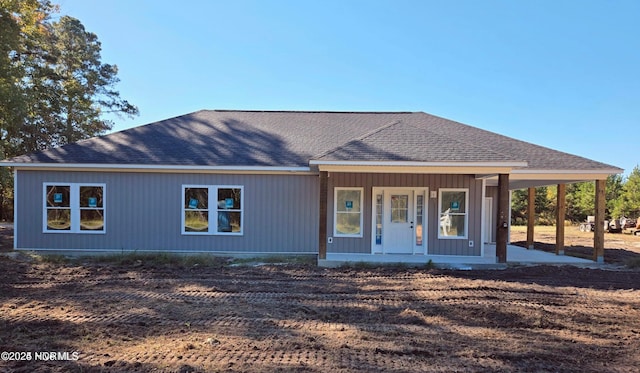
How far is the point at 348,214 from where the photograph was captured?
12.3 meters

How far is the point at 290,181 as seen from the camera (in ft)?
40.8

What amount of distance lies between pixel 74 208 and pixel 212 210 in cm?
429

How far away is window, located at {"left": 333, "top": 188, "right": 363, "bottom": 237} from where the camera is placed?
1223 centimetres

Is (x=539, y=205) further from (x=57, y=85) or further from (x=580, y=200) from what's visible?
(x=57, y=85)

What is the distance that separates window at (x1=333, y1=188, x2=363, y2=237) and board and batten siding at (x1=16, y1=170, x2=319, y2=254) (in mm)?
712

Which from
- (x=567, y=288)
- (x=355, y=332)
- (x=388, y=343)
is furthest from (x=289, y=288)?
(x=567, y=288)

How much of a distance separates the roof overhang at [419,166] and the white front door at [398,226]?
179cm

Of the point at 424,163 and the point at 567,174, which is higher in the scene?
the point at 424,163

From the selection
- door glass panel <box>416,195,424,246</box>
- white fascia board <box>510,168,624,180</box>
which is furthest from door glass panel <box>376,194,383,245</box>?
white fascia board <box>510,168,624,180</box>

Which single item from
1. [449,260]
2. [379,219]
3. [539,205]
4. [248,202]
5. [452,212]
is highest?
[248,202]

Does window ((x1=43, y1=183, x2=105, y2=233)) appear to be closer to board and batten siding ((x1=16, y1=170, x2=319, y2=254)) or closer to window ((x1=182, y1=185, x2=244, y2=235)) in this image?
board and batten siding ((x1=16, y1=170, x2=319, y2=254))

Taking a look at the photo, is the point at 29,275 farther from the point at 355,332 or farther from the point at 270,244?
the point at 355,332

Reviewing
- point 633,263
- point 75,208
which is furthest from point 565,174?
point 75,208

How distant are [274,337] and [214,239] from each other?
26.6 feet
